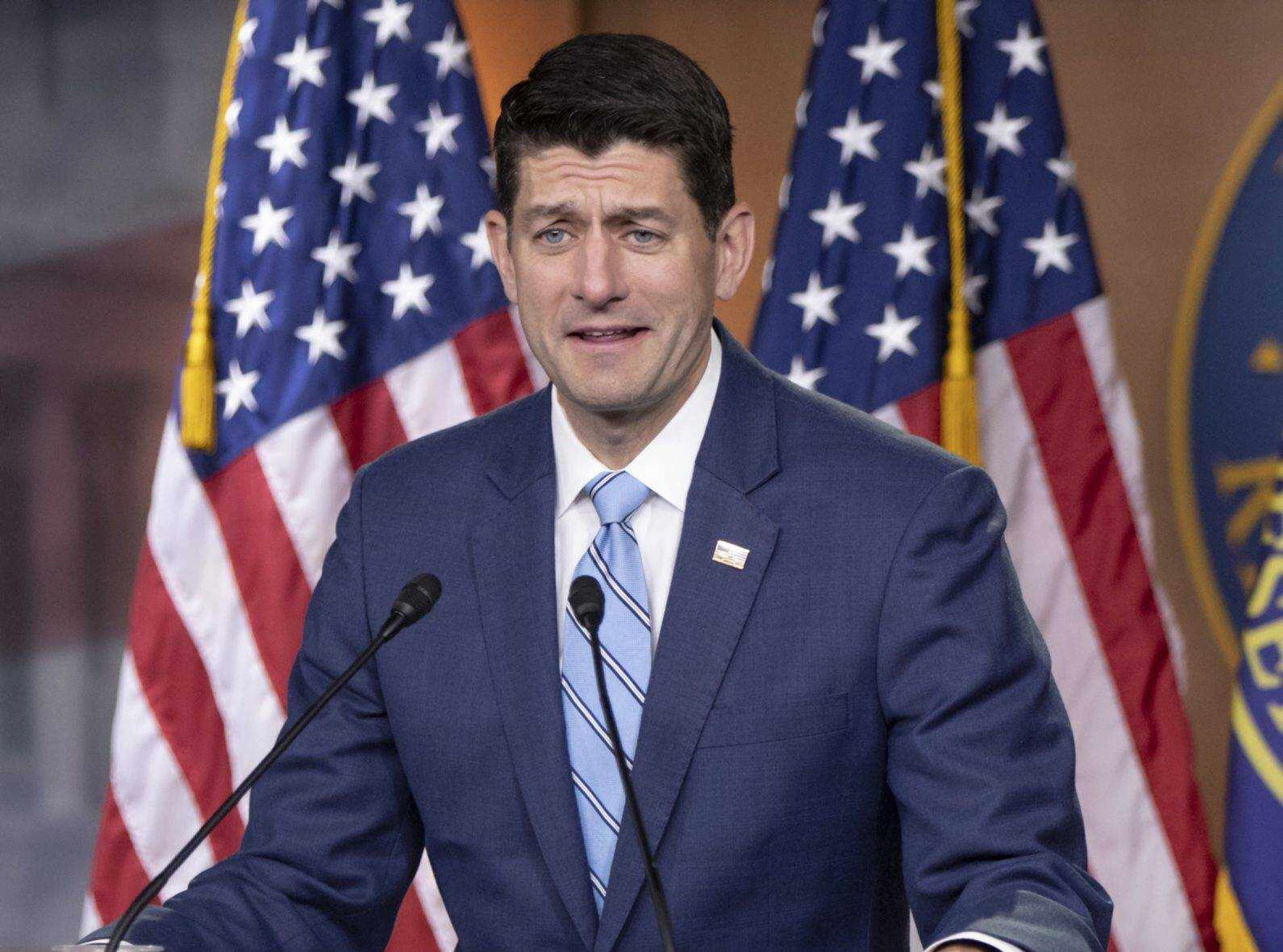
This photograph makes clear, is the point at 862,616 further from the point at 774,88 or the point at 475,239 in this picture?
the point at 774,88

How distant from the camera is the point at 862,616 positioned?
1.48m

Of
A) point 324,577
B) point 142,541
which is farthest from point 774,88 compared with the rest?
point 324,577

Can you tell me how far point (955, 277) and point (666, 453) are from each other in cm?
112

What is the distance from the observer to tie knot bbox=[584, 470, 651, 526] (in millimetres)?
1588

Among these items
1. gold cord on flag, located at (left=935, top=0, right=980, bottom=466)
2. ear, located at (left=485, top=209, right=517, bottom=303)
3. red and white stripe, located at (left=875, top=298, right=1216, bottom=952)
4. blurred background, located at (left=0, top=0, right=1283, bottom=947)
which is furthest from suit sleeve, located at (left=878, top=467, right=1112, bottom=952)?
blurred background, located at (left=0, top=0, right=1283, bottom=947)

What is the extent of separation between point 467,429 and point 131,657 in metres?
1.06

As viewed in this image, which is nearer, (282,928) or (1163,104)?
(282,928)

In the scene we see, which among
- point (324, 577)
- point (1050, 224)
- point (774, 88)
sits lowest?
point (324, 577)

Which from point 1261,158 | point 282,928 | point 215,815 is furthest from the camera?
point 1261,158

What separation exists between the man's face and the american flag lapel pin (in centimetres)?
18

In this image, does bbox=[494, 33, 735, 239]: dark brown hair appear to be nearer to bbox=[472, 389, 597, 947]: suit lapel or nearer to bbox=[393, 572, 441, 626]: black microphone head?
bbox=[472, 389, 597, 947]: suit lapel

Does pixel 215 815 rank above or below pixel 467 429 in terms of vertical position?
below

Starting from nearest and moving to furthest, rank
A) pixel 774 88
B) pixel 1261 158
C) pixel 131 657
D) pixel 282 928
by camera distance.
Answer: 1. pixel 282 928
2. pixel 131 657
3. pixel 1261 158
4. pixel 774 88

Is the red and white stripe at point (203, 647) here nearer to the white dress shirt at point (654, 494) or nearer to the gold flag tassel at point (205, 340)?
the gold flag tassel at point (205, 340)
